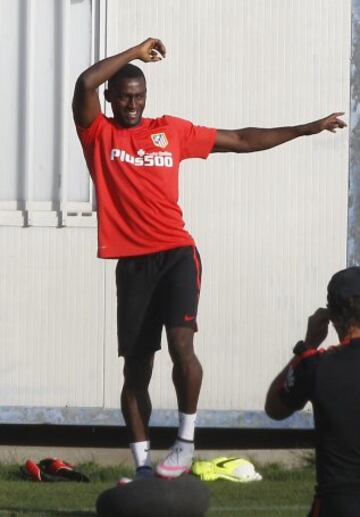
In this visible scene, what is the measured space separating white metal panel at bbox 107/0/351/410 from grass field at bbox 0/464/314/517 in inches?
22.4

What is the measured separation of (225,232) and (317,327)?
4.71 metres

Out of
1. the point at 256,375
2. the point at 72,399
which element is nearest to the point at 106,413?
the point at 72,399

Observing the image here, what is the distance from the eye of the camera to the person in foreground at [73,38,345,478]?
6750 mm

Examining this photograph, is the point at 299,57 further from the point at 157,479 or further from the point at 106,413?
the point at 157,479

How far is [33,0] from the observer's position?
371 inches

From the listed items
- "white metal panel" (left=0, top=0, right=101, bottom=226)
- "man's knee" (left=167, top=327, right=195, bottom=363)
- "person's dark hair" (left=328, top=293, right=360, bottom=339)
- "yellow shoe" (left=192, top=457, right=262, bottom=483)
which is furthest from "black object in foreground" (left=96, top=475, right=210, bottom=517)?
"white metal panel" (left=0, top=0, right=101, bottom=226)

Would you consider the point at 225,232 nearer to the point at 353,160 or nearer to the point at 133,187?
the point at 353,160

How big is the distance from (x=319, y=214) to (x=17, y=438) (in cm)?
247

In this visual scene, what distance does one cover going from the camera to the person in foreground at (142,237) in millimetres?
6750

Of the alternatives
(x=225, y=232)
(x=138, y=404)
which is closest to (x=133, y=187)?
(x=138, y=404)

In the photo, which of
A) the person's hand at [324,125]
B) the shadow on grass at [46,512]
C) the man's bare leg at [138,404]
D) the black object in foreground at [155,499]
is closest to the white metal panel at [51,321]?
the shadow on grass at [46,512]

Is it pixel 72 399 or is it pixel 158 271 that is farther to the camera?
pixel 72 399

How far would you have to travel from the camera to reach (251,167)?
9438 mm

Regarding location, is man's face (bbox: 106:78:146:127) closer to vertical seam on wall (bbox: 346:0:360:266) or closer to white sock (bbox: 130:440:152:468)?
white sock (bbox: 130:440:152:468)
